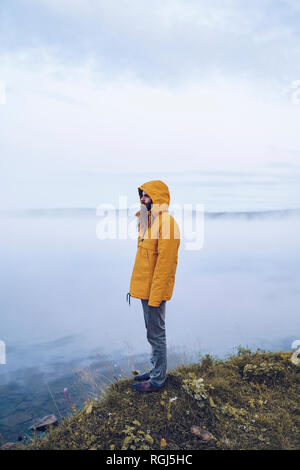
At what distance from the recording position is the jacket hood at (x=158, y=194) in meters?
5.16

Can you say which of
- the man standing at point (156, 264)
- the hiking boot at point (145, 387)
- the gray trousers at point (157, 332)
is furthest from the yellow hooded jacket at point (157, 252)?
the hiking boot at point (145, 387)

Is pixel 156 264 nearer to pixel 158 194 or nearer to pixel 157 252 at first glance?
pixel 157 252

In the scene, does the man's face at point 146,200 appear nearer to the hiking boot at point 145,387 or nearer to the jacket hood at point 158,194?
the jacket hood at point 158,194

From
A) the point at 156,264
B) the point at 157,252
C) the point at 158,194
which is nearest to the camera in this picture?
the point at 156,264

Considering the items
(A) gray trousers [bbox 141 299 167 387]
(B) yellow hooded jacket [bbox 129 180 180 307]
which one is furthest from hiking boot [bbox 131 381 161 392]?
(B) yellow hooded jacket [bbox 129 180 180 307]

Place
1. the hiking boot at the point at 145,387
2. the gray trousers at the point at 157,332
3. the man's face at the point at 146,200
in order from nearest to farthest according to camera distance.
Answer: the gray trousers at the point at 157,332, the man's face at the point at 146,200, the hiking boot at the point at 145,387

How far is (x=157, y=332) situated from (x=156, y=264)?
1.10 meters

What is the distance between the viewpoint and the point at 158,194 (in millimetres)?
5184

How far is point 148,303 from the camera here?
16.3ft

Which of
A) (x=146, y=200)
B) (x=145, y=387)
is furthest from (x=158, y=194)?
(x=145, y=387)

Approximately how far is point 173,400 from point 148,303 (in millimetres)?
1654
